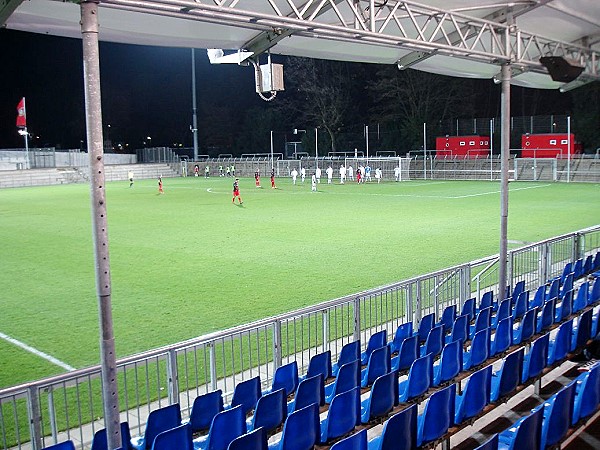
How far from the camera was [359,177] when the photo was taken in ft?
162

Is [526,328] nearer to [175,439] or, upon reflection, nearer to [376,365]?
[376,365]

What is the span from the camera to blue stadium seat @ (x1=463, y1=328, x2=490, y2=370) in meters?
7.44

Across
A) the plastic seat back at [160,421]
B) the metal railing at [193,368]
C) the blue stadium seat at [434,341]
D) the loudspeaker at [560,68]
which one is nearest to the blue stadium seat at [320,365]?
the metal railing at [193,368]

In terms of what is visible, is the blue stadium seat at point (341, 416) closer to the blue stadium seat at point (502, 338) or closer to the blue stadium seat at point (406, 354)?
the blue stadium seat at point (406, 354)

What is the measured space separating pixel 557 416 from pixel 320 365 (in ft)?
8.94

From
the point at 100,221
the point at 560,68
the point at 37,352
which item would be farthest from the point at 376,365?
the point at 560,68

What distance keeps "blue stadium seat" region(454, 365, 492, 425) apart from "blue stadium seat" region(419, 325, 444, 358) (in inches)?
63.0

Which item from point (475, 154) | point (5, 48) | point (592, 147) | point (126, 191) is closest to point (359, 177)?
point (475, 154)

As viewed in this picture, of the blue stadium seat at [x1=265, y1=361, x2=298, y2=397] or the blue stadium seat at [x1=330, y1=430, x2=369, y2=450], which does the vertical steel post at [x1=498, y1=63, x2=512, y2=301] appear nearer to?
→ the blue stadium seat at [x1=265, y1=361, x2=298, y2=397]

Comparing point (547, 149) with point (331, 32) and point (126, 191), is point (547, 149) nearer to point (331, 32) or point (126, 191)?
point (126, 191)

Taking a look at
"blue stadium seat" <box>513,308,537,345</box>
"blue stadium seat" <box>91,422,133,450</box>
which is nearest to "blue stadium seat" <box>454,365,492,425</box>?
"blue stadium seat" <box>513,308,537,345</box>

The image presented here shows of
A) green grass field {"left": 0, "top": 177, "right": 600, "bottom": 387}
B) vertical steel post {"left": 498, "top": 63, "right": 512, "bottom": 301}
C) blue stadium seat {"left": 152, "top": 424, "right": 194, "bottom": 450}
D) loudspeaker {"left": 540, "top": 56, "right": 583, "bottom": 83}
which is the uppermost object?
loudspeaker {"left": 540, "top": 56, "right": 583, "bottom": 83}

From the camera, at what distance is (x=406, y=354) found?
752 centimetres

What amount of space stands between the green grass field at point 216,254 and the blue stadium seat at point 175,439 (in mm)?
4986
